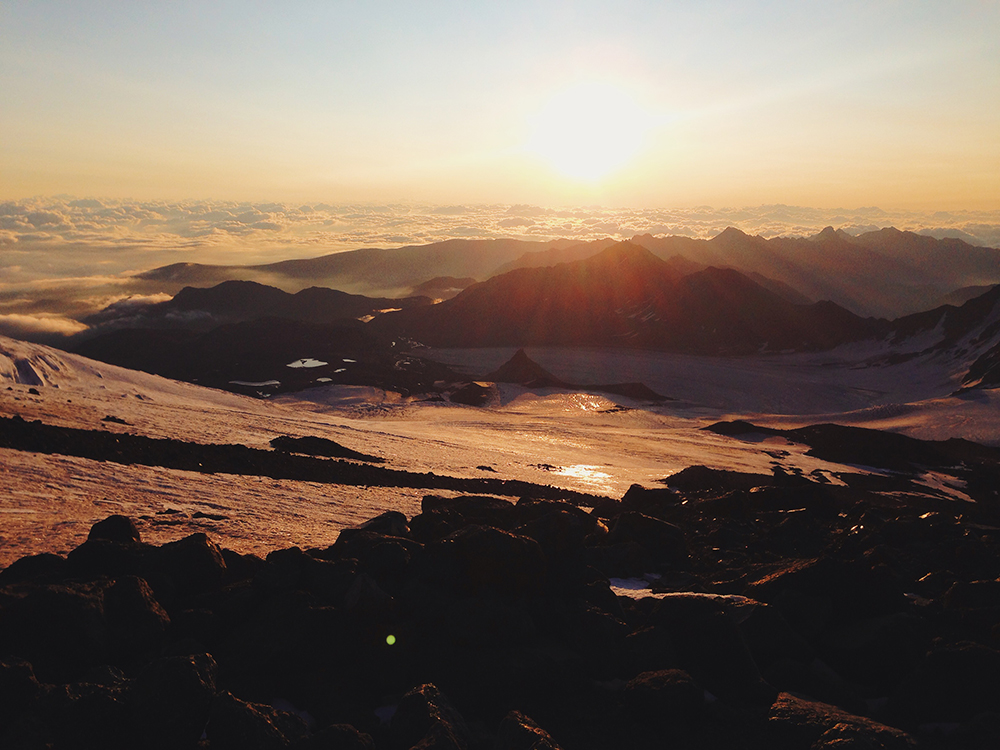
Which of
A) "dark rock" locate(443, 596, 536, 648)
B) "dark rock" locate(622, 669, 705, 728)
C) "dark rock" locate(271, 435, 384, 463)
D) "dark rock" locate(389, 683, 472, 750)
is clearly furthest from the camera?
"dark rock" locate(271, 435, 384, 463)

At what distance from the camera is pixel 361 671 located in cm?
687

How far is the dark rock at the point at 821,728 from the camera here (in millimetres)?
5941

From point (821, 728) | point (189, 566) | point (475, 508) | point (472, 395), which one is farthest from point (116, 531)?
point (472, 395)

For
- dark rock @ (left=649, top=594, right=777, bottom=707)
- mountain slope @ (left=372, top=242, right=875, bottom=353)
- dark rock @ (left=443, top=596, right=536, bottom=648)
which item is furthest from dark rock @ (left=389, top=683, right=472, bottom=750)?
mountain slope @ (left=372, top=242, right=875, bottom=353)

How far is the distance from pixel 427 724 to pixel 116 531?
202 inches

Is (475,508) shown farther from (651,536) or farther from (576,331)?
(576,331)

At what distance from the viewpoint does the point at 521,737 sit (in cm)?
561

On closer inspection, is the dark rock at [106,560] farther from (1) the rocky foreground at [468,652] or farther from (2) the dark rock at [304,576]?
(2) the dark rock at [304,576]

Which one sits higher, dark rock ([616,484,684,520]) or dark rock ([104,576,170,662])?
dark rock ([104,576,170,662])

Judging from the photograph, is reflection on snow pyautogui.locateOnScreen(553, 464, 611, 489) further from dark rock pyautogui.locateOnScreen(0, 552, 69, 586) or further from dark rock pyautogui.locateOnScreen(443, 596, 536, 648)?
dark rock pyautogui.locateOnScreen(0, 552, 69, 586)

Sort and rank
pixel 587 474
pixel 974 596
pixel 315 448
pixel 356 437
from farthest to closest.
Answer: pixel 356 437, pixel 587 474, pixel 315 448, pixel 974 596

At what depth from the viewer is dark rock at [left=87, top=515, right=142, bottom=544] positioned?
854 centimetres

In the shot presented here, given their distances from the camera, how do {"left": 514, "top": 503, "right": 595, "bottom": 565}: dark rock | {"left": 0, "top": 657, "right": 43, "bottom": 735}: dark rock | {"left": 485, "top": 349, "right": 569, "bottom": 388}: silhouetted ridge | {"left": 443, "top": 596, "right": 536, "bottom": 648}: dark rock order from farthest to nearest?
{"left": 485, "top": 349, "right": 569, "bottom": 388}: silhouetted ridge → {"left": 514, "top": 503, "right": 595, "bottom": 565}: dark rock → {"left": 443, "top": 596, "right": 536, "bottom": 648}: dark rock → {"left": 0, "top": 657, "right": 43, "bottom": 735}: dark rock

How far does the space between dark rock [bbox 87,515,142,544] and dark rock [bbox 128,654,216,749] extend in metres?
3.20
